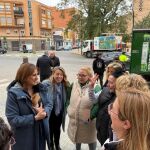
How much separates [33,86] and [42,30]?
84.7 m

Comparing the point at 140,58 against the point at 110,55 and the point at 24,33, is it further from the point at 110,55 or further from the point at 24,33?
the point at 24,33

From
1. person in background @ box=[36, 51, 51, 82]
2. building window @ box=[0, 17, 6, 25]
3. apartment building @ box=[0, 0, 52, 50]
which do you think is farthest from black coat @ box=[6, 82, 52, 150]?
building window @ box=[0, 17, 6, 25]

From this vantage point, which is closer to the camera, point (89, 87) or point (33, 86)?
point (33, 86)

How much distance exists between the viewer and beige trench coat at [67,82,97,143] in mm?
4223

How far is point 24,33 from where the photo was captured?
79188mm

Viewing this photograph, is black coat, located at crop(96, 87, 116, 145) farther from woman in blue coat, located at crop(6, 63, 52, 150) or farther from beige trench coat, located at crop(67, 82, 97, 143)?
woman in blue coat, located at crop(6, 63, 52, 150)

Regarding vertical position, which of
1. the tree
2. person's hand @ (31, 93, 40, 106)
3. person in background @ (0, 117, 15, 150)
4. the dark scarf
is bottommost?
the dark scarf

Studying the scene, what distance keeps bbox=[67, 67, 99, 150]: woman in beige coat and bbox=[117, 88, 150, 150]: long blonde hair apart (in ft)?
8.31

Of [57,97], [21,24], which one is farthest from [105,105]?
[21,24]

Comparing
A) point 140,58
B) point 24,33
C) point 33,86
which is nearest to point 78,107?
point 33,86

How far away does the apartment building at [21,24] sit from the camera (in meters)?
76.6

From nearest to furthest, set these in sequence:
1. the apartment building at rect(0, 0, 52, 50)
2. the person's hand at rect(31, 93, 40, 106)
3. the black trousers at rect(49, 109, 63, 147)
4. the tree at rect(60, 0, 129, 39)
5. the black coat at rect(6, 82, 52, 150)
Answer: the black coat at rect(6, 82, 52, 150) → the person's hand at rect(31, 93, 40, 106) → the black trousers at rect(49, 109, 63, 147) → the tree at rect(60, 0, 129, 39) → the apartment building at rect(0, 0, 52, 50)

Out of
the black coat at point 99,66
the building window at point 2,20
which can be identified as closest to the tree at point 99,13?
the black coat at point 99,66

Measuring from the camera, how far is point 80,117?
4289 millimetres
